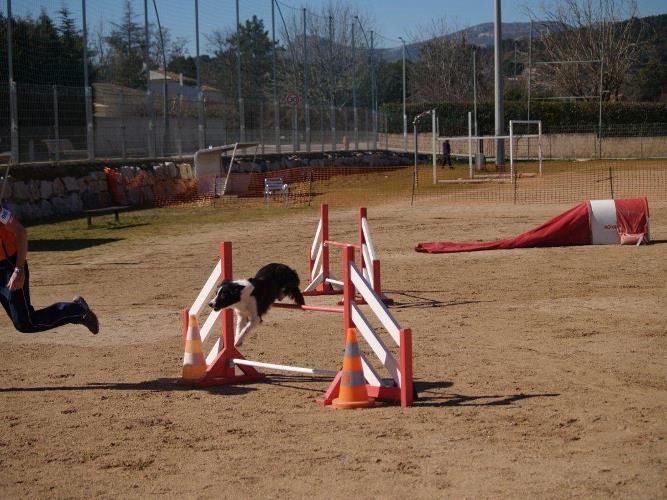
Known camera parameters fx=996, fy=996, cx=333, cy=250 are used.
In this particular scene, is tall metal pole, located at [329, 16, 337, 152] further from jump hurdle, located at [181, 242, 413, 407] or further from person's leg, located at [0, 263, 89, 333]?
person's leg, located at [0, 263, 89, 333]

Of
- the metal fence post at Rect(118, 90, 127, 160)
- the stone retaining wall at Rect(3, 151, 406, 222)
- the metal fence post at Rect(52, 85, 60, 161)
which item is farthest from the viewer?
the metal fence post at Rect(118, 90, 127, 160)

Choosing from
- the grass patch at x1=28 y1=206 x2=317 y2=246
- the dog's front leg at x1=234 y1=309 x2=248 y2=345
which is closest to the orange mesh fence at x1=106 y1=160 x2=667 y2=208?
the grass patch at x1=28 y1=206 x2=317 y2=246

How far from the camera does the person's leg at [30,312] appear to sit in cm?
862

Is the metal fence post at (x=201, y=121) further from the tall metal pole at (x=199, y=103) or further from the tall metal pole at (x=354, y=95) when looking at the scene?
the tall metal pole at (x=354, y=95)

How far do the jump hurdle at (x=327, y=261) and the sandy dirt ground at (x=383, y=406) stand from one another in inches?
23.5

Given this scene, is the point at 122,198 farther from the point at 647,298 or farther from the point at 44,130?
the point at 647,298

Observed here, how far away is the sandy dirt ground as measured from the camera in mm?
5930

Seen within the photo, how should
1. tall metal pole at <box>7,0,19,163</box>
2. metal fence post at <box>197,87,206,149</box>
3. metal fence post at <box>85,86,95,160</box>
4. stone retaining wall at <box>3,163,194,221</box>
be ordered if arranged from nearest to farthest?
tall metal pole at <box>7,0,19,163</box>
stone retaining wall at <box>3,163,194,221</box>
metal fence post at <box>85,86,95,160</box>
metal fence post at <box>197,87,206,149</box>

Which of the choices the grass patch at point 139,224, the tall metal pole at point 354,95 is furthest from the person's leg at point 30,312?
the tall metal pole at point 354,95

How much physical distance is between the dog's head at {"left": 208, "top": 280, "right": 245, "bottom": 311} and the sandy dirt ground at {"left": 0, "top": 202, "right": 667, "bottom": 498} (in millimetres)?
742

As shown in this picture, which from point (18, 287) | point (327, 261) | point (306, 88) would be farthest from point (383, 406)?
point (306, 88)

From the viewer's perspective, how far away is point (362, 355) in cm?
809

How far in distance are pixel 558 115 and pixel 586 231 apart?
1644 inches

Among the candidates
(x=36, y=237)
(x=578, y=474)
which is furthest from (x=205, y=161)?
(x=578, y=474)
